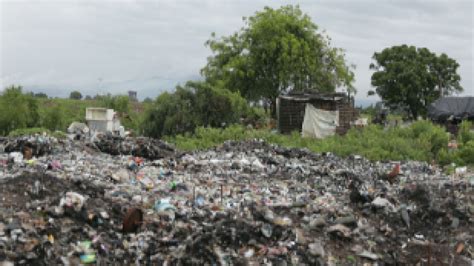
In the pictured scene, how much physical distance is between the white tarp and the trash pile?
9675mm

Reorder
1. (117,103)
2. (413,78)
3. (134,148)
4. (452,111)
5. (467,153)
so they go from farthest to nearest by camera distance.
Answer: (413,78) < (452,111) < (117,103) < (467,153) < (134,148)

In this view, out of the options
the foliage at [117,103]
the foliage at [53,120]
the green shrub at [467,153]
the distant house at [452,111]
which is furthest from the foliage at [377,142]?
the distant house at [452,111]

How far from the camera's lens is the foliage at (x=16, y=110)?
1773cm

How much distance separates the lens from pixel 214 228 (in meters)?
5.45

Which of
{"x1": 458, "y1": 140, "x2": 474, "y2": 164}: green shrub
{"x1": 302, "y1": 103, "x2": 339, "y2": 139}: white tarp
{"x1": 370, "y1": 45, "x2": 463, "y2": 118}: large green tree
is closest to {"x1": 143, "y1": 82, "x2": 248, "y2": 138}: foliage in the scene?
{"x1": 302, "y1": 103, "x2": 339, "y2": 139}: white tarp

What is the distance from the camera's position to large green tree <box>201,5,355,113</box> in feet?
90.6

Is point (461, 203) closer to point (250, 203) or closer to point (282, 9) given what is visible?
point (250, 203)

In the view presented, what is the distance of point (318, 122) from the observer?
59.3ft

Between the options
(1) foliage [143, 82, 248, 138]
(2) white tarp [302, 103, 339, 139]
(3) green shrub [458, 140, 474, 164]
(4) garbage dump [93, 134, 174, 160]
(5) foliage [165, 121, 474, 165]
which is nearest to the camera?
(4) garbage dump [93, 134, 174, 160]

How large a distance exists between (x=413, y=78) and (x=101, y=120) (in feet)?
84.9

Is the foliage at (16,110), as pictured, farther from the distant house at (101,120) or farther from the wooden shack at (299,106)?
the wooden shack at (299,106)

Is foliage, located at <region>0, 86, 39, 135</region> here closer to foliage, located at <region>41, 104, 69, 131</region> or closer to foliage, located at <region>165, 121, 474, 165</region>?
foliage, located at <region>41, 104, 69, 131</region>

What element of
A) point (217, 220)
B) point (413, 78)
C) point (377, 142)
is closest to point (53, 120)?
point (377, 142)

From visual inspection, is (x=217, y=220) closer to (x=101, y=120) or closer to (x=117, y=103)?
(x=101, y=120)
